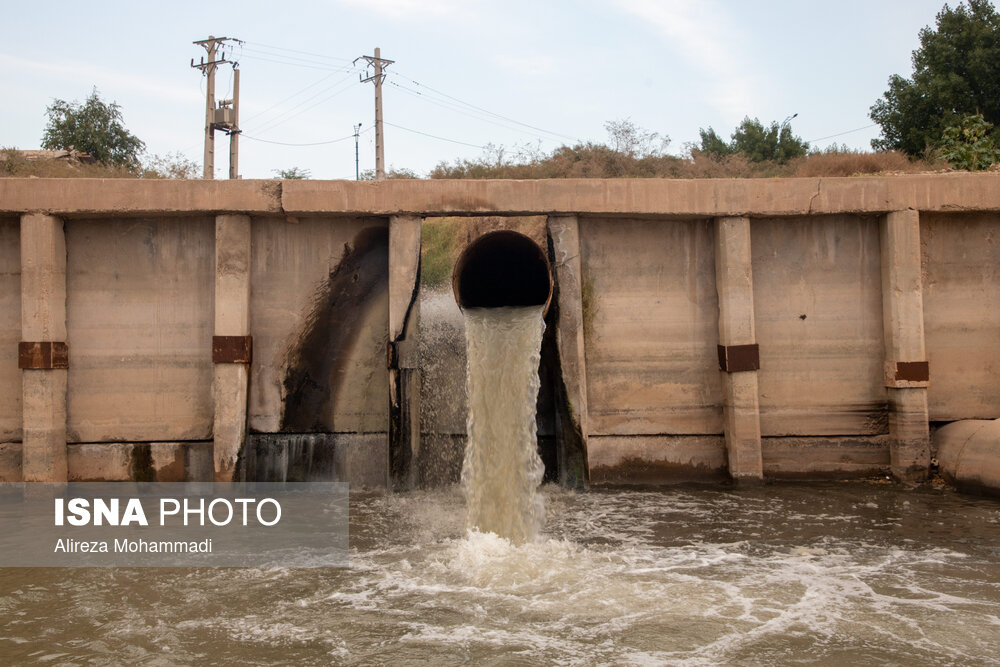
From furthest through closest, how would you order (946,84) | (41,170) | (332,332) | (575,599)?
(946,84)
(41,170)
(332,332)
(575,599)

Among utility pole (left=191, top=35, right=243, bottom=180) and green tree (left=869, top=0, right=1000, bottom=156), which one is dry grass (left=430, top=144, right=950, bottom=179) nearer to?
green tree (left=869, top=0, right=1000, bottom=156)

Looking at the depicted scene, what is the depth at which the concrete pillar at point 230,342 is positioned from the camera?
797 cm

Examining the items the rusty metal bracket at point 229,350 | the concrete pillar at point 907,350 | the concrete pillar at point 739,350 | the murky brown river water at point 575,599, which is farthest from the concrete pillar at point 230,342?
the concrete pillar at point 907,350

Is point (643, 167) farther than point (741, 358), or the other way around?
point (643, 167)

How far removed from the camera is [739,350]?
8109 millimetres

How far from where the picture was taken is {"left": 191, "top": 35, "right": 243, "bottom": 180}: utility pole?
2380 centimetres

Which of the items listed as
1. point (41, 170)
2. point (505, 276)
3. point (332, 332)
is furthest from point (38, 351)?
Result: point (41, 170)

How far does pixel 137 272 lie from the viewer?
27.6ft

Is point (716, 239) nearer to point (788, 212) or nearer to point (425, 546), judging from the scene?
point (788, 212)

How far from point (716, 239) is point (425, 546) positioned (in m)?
4.31

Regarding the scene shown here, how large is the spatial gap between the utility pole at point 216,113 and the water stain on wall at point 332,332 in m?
16.6

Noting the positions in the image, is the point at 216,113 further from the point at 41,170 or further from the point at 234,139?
the point at 41,170

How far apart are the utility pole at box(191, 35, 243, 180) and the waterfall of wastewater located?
18.0 m

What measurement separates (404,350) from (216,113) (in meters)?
19.4
